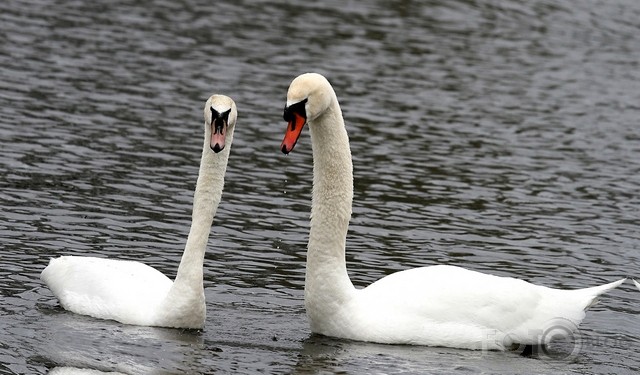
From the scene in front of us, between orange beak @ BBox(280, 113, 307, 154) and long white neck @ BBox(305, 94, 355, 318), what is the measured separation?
0.41m

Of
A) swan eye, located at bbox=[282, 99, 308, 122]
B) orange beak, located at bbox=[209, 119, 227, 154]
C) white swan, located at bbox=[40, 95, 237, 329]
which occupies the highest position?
swan eye, located at bbox=[282, 99, 308, 122]

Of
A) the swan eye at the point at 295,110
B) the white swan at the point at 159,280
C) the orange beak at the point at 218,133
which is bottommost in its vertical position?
the white swan at the point at 159,280

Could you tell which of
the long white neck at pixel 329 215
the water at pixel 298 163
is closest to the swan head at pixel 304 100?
the long white neck at pixel 329 215

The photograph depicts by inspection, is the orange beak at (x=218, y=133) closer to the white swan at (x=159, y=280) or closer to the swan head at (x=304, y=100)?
the white swan at (x=159, y=280)

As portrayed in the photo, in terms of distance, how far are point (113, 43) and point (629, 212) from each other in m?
11.1

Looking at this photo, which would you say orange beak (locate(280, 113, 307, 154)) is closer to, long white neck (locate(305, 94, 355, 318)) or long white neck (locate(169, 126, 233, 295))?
long white neck (locate(305, 94, 355, 318))

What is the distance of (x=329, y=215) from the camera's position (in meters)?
11.0

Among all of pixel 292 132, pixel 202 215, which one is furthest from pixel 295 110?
pixel 202 215

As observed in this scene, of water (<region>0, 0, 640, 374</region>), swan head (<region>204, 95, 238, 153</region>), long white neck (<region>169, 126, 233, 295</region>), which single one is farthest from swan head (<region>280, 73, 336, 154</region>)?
water (<region>0, 0, 640, 374</region>)

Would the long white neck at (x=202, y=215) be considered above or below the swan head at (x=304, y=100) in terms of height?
below

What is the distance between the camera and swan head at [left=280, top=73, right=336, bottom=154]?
405 inches

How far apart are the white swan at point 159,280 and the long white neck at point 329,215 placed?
749mm

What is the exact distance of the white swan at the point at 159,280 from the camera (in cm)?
1073

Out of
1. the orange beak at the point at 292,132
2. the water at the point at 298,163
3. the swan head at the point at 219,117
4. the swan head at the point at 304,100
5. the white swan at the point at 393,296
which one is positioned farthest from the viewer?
the water at the point at 298,163
